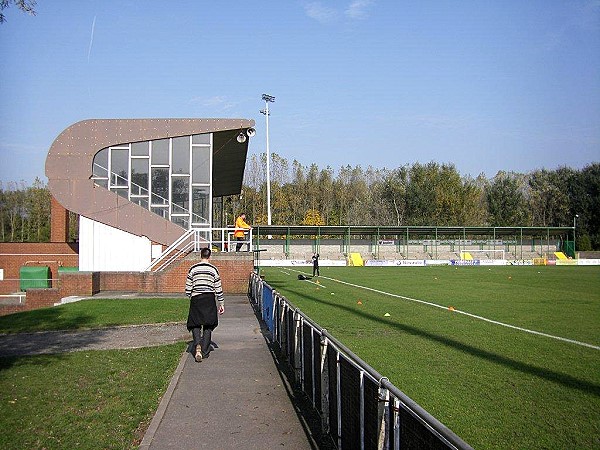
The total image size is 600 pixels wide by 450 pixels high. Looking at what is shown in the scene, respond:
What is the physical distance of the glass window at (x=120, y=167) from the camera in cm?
3023

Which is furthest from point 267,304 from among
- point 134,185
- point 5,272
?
point 5,272

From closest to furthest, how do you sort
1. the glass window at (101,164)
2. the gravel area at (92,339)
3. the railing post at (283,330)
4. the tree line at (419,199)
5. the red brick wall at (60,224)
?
the railing post at (283,330), the gravel area at (92,339), the glass window at (101,164), the red brick wall at (60,224), the tree line at (419,199)

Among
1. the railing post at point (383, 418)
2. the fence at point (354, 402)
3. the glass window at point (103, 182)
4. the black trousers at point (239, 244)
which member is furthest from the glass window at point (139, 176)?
the railing post at point (383, 418)

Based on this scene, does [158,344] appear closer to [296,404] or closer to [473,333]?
[296,404]

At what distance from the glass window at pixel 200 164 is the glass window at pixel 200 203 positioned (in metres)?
0.43

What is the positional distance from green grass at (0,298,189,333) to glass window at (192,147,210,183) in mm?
9541

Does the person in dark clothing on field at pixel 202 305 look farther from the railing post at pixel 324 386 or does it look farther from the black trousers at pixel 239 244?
the black trousers at pixel 239 244

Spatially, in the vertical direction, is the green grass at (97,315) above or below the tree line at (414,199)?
below

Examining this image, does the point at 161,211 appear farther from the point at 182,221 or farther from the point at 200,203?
the point at 200,203

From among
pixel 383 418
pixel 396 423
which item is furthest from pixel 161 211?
pixel 396 423

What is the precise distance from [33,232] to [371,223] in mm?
51602

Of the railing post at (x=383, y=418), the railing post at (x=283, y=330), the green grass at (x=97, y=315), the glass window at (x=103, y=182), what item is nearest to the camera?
the railing post at (x=383, y=418)

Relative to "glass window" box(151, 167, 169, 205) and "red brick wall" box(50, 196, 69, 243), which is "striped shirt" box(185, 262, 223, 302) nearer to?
"glass window" box(151, 167, 169, 205)

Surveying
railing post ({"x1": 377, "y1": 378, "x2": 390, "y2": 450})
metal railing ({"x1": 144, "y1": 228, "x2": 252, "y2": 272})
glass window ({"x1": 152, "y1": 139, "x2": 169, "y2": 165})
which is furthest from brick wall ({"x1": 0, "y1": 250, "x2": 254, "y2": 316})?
railing post ({"x1": 377, "y1": 378, "x2": 390, "y2": 450})
